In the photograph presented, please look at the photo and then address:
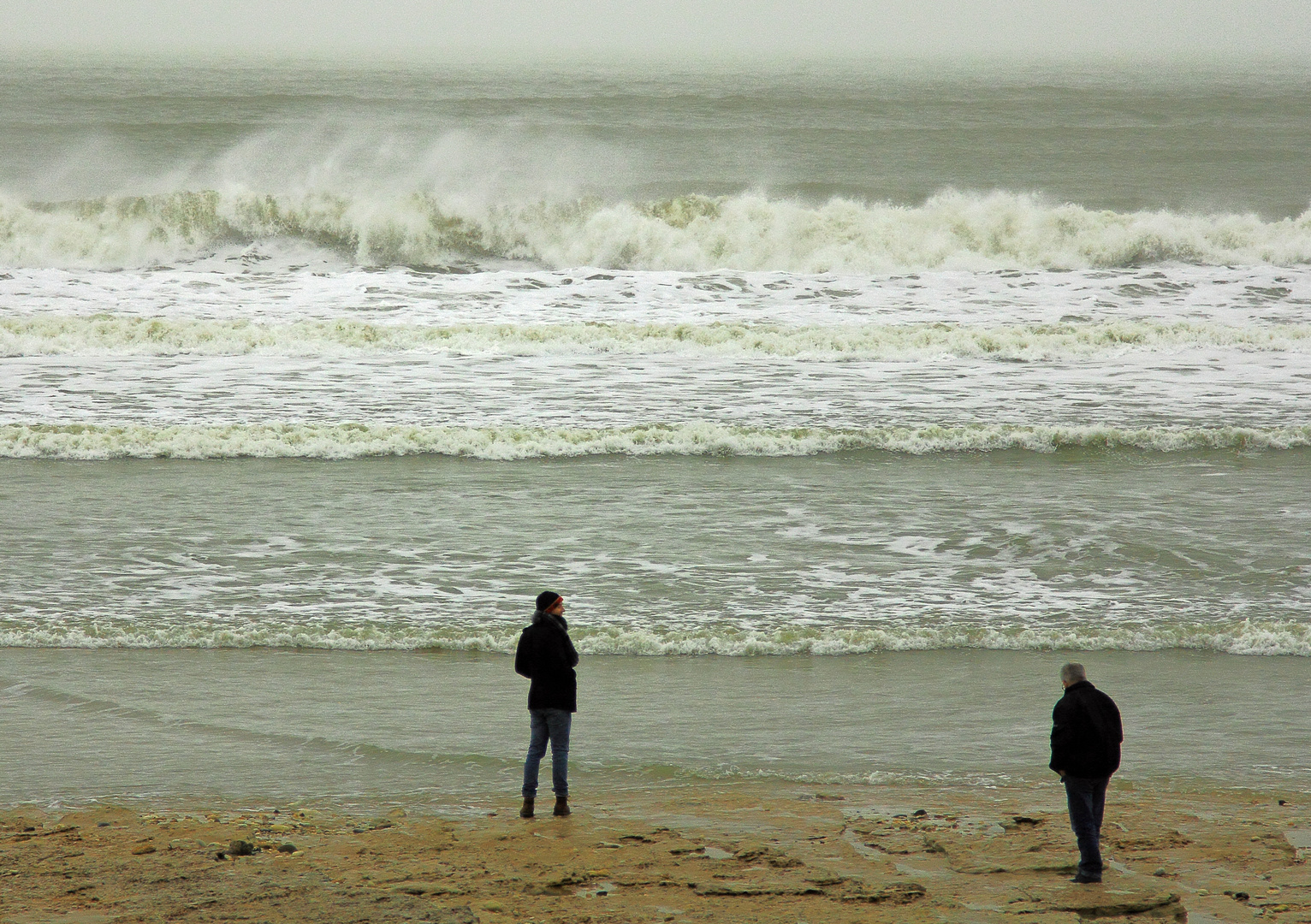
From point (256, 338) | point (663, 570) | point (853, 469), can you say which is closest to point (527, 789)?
point (663, 570)

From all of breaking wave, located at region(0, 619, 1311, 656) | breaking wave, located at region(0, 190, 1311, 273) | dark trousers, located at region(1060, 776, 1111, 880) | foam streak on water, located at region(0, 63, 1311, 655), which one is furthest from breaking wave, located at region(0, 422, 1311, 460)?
breaking wave, located at region(0, 190, 1311, 273)

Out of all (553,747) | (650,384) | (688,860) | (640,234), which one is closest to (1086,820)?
(688,860)

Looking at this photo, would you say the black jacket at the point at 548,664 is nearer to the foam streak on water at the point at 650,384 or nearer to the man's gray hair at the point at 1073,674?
the man's gray hair at the point at 1073,674

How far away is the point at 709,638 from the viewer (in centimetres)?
884

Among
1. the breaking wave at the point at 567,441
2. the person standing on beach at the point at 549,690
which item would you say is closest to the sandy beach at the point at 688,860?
the person standing on beach at the point at 549,690

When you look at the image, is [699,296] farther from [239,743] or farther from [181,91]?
[181,91]

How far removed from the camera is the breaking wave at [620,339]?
734 inches

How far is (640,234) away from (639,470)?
1498 centimetres

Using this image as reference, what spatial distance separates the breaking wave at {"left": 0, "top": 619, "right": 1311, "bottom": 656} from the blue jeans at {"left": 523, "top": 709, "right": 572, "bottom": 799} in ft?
8.63

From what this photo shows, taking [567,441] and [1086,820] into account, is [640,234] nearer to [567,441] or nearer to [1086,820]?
[567,441]

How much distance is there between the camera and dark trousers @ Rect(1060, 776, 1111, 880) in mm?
5258

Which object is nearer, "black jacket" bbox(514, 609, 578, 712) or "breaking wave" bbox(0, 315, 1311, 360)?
"black jacket" bbox(514, 609, 578, 712)

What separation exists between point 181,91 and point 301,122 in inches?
459

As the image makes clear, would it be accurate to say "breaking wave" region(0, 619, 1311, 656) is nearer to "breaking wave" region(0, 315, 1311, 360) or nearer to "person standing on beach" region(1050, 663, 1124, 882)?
"person standing on beach" region(1050, 663, 1124, 882)
